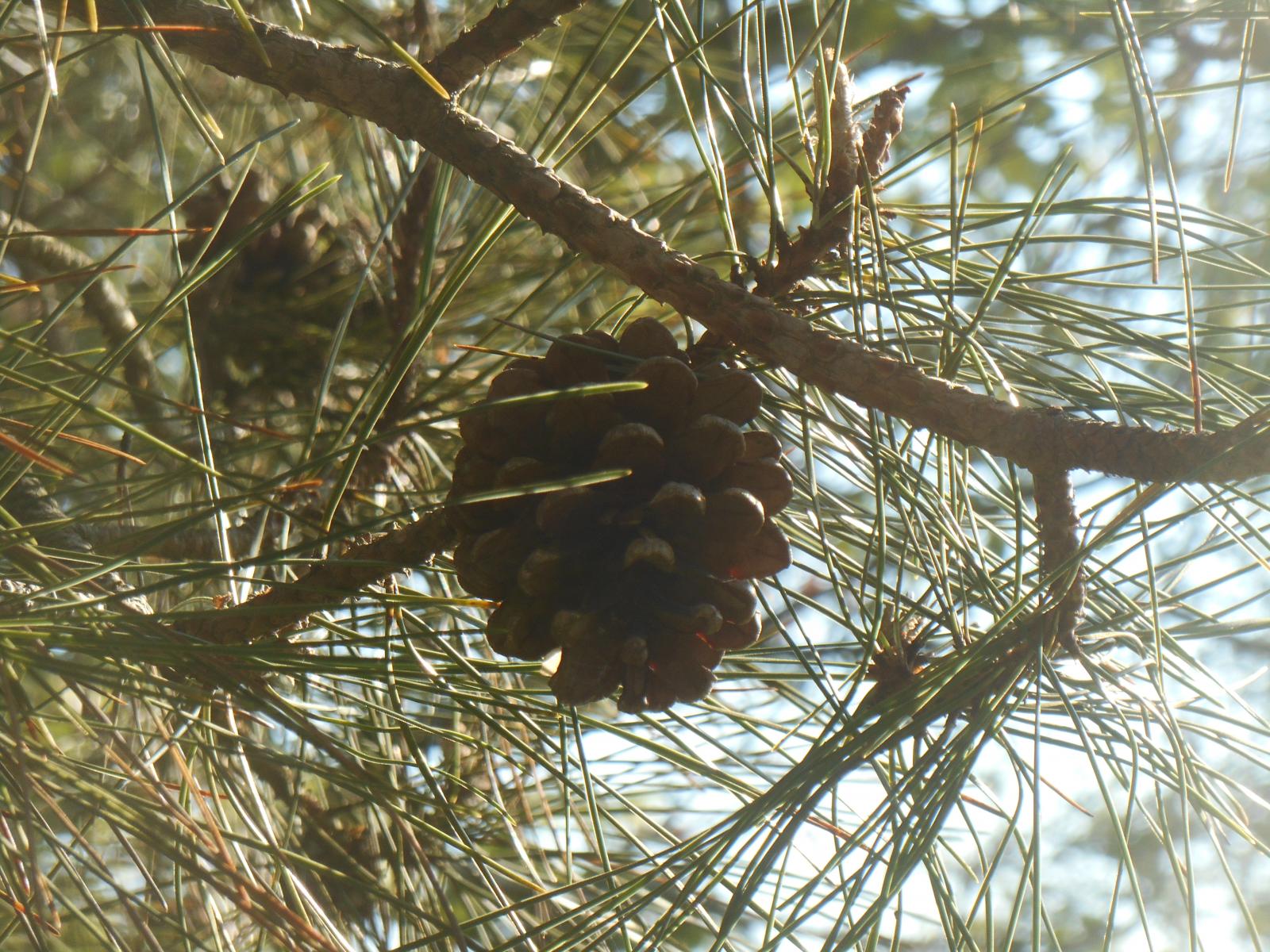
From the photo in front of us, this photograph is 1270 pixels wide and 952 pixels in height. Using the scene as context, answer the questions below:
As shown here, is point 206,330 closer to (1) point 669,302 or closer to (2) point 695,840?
(1) point 669,302

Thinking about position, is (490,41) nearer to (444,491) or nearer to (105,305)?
(444,491)

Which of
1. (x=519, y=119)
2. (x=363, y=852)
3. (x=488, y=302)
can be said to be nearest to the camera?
(x=363, y=852)

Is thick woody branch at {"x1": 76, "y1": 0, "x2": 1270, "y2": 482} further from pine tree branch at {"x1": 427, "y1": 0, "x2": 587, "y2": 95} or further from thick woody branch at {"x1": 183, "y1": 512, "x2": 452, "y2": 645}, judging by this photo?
thick woody branch at {"x1": 183, "y1": 512, "x2": 452, "y2": 645}

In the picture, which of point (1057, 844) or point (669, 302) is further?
point (1057, 844)

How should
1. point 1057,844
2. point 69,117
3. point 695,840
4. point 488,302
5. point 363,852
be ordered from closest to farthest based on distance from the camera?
1. point 695,840
2. point 363,852
3. point 488,302
4. point 69,117
5. point 1057,844

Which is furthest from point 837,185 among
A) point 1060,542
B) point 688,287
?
point 1060,542

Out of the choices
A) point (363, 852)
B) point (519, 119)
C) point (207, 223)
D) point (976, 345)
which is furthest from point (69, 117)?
point (976, 345)

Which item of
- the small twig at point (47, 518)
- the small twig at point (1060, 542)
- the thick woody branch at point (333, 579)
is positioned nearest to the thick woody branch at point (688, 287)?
the small twig at point (1060, 542)
